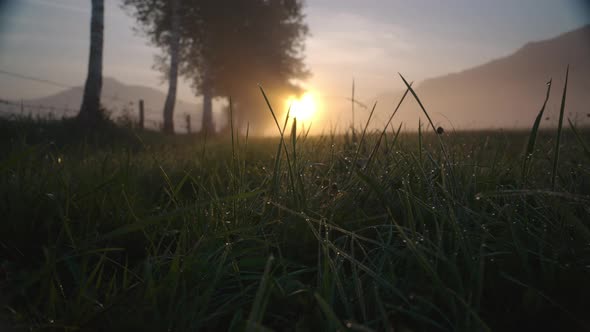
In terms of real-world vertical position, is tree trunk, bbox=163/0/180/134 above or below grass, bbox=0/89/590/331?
above

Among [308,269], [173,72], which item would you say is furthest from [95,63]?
[308,269]

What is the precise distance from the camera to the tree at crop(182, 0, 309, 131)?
61.0ft

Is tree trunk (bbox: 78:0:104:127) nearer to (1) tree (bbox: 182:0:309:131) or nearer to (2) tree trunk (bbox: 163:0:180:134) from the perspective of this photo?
(2) tree trunk (bbox: 163:0:180:134)

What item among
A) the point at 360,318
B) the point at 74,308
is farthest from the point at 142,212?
the point at 360,318

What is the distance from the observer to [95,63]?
890 centimetres

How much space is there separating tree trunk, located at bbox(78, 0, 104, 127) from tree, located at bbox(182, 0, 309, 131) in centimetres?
956

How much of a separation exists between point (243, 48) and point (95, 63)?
12.8 meters

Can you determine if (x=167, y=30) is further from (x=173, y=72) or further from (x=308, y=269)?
(x=308, y=269)

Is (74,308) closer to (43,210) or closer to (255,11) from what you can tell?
(43,210)

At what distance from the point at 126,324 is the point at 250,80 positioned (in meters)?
22.1

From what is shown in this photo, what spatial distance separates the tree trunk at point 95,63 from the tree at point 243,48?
31.4 ft

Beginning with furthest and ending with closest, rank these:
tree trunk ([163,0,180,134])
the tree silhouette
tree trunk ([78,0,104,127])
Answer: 1. the tree silhouette
2. tree trunk ([163,0,180,134])
3. tree trunk ([78,0,104,127])

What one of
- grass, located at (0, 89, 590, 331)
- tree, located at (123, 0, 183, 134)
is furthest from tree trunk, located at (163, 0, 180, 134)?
grass, located at (0, 89, 590, 331)

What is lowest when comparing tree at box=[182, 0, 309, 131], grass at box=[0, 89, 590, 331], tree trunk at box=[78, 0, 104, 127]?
grass at box=[0, 89, 590, 331]
